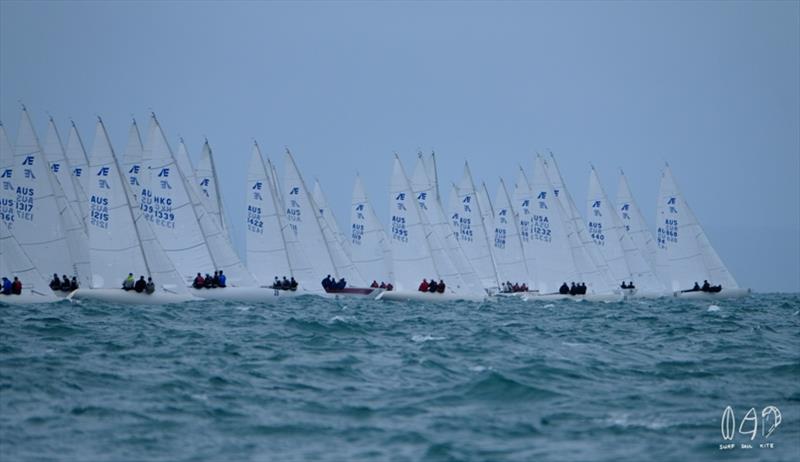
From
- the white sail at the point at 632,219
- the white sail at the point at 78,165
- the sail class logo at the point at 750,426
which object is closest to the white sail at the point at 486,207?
the white sail at the point at 632,219

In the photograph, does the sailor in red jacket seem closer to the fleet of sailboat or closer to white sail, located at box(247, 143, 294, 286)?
the fleet of sailboat

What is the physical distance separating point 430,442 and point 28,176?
120ft

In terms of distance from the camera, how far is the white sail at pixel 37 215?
4775 cm

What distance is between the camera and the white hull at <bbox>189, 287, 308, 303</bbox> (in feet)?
175

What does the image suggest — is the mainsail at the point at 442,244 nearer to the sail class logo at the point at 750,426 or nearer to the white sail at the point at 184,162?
the white sail at the point at 184,162

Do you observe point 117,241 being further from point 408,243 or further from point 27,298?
point 408,243

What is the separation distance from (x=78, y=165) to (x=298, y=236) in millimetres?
14195

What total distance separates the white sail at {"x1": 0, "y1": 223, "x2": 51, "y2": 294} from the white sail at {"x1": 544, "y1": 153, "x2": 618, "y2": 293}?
126 ft

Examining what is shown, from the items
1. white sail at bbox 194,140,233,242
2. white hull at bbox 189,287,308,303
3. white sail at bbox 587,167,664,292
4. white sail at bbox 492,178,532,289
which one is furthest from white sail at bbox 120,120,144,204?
white sail at bbox 587,167,664,292

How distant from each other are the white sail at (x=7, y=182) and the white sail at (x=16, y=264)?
15.9ft

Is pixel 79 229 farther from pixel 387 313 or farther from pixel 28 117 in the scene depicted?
pixel 387 313

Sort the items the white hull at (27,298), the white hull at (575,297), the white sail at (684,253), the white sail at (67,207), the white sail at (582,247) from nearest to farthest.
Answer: the white hull at (27,298)
the white sail at (67,207)
the white hull at (575,297)
the white sail at (582,247)
the white sail at (684,253)

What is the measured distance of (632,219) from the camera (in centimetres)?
8988

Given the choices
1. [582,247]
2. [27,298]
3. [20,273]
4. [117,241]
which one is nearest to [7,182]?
[117,241]
